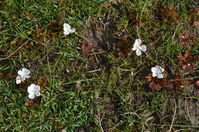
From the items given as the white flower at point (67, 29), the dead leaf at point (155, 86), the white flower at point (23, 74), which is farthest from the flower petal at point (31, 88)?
the dead leaf at point (155, 86)

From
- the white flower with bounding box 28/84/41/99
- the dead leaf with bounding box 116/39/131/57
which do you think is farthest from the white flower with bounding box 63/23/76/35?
the white flower with bounding box 28/84/41/99

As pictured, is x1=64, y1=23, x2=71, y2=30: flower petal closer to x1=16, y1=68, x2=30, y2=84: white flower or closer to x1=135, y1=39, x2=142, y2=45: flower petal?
x1=16, y1=68, x2=30, y2=84: white flower

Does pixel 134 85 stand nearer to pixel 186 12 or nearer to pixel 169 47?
pixel 169 47

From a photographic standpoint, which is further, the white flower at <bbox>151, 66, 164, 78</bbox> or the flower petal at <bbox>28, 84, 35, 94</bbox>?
the white flower at <bbox>151, 66, 164, 78</bbox>

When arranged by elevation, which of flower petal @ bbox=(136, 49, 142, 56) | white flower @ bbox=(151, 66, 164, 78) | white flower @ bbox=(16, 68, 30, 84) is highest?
flower petal @ bbox=(136, 49, 142, 56)

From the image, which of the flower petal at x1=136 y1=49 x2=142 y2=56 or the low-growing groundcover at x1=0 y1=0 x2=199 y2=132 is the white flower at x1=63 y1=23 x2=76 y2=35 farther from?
the flower petal at x1=136 y1=49 x2=142 y2=56

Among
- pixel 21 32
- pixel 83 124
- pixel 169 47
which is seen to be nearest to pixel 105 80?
pixel 83 124

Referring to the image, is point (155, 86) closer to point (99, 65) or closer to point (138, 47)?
point (138, 47)

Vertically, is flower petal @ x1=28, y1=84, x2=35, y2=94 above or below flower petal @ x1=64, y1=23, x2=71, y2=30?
below

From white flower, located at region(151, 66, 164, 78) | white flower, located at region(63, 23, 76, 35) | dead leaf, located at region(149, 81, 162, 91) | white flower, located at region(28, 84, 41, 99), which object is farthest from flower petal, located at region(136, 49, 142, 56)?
white flower, located at region(28, 84, 41, 99)
